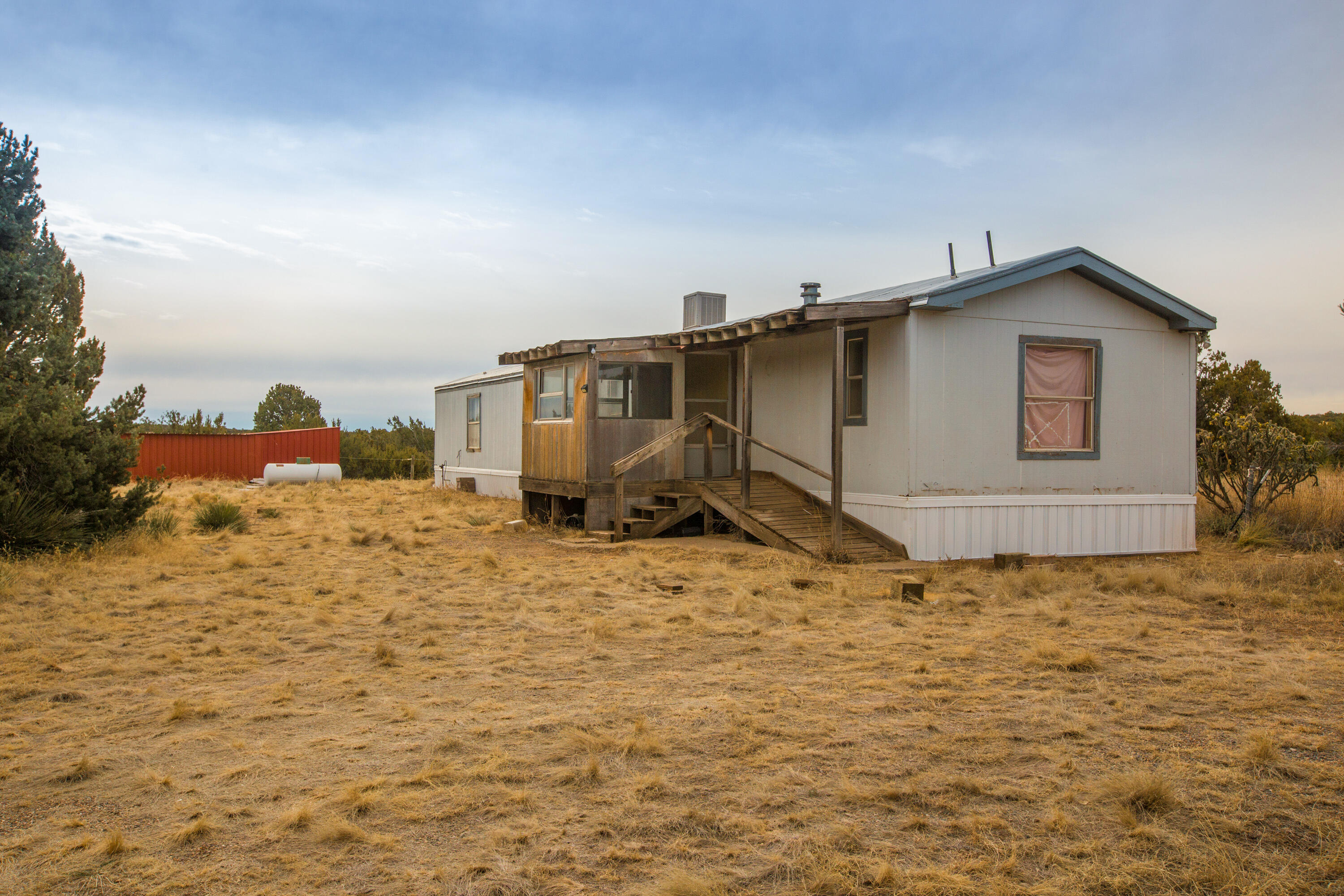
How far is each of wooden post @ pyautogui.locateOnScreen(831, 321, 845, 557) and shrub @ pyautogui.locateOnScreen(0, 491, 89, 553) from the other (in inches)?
353

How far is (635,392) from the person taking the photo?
14492mm

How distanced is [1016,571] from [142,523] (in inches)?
441

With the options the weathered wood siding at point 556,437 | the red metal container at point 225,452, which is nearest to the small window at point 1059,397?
the weathered wood siding at point 556,437

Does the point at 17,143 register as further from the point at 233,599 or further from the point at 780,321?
the point at 780,321

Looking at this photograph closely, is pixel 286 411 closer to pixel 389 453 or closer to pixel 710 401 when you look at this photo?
pixel 389 453

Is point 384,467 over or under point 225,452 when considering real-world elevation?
under

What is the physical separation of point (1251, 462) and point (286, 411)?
108 ft

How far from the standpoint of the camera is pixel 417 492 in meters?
24.4

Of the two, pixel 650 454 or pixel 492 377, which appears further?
pixel 492 377

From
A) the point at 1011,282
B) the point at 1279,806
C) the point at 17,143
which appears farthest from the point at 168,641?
the point at 1011,282

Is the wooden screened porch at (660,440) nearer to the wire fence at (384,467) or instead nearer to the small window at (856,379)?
the small window at (856,379)

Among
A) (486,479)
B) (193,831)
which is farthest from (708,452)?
(193,831)

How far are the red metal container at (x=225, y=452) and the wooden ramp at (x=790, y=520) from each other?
19.6 metres

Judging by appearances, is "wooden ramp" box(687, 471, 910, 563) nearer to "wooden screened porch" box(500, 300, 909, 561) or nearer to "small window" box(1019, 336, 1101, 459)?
"wooden screened porch" box(500, 300, 909, 561)
